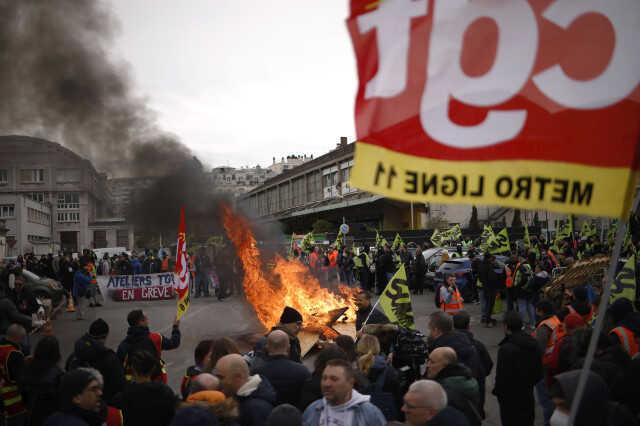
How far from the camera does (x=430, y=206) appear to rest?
46594mm

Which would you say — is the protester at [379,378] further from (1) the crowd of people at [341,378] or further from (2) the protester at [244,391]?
(2) the protester at [244,391]

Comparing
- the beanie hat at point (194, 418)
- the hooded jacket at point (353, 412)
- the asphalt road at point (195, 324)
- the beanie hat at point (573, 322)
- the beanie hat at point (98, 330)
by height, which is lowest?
the asphalt road at point (195, 324)

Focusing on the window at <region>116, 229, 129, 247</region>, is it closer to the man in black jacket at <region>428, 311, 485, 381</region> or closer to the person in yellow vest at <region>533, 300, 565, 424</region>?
the person in yellow vest at <region>533, 300, 565, 424</region>

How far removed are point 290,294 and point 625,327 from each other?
8667 millimetres

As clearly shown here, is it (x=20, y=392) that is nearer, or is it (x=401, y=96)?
(x=401, y=96)

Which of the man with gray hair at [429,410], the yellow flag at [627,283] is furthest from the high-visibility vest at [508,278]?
the man with gray hair at [429,410]

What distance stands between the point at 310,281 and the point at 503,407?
332 inches

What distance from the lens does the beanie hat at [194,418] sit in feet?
11.6

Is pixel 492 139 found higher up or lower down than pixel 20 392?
higher up

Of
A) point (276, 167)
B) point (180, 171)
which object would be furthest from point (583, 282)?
point (276, 167)

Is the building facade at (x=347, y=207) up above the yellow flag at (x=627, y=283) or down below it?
above

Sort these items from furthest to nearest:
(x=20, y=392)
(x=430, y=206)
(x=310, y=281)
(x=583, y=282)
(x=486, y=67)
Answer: (x=430, y=206) → (x=310, y=281) → (x=583, y=282) → (x=20, y=392) → (x=486, y=67)

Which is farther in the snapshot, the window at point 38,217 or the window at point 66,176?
the window at point 38,217

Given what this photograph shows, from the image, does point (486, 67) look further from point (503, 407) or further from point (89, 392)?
point (503, 407)
